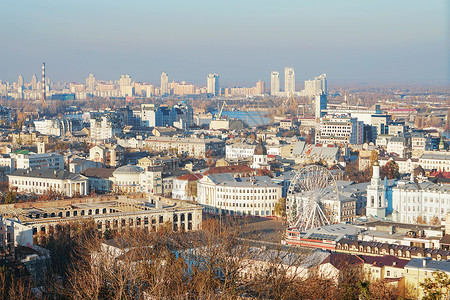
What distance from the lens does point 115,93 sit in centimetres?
10844

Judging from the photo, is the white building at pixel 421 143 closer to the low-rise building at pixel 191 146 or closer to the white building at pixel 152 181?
the low-rise building at pixel 191 146

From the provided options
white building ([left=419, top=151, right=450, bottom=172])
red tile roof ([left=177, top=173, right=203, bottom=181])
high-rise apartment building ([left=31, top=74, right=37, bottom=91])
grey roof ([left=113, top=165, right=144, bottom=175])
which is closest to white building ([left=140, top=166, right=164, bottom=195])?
grey roof ([left=113, top=165, right=144, bottom=175])

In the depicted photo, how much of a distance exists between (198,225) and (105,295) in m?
7.99

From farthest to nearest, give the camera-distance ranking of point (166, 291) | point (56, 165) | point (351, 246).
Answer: point (56, 165) → point (351, 246) → point (166, 291)

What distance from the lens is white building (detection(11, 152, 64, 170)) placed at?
2566cm

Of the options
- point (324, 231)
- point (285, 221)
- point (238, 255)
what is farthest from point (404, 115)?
point (238, 255)

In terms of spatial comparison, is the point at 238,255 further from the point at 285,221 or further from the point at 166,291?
the point at 285,221

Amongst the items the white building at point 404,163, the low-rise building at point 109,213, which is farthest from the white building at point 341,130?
the low-rise building at point 109,213

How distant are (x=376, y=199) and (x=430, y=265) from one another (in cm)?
631

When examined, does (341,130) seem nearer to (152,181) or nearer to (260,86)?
(152,181)

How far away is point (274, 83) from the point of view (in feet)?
296

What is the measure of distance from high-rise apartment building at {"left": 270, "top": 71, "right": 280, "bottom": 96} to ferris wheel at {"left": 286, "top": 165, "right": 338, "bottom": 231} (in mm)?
70879

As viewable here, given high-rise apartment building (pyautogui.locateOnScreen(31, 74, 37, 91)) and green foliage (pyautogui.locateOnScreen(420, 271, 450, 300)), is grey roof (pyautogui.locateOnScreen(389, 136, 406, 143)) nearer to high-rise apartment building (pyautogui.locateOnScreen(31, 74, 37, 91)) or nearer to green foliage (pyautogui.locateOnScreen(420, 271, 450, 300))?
green foliage (pyautogui.locateOnScreen(420, 271, 450, 300))

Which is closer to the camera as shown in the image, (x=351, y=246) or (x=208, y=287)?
(x=208, y=287)
